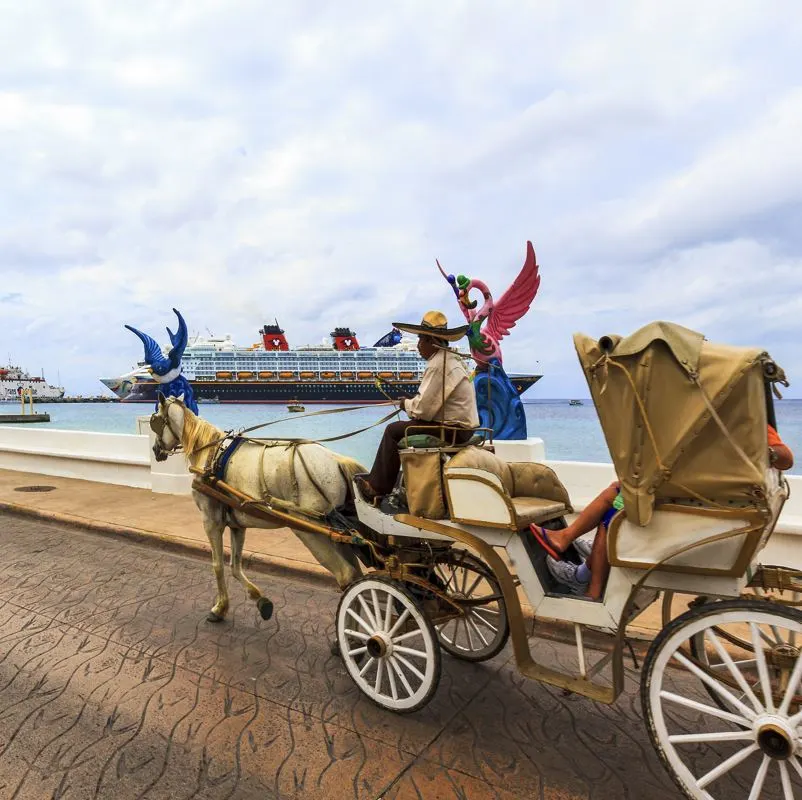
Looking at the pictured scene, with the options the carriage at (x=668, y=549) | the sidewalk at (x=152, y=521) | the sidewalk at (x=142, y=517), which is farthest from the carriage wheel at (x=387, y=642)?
the sidewalk at (x=142, y=517)

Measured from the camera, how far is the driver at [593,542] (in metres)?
2.56

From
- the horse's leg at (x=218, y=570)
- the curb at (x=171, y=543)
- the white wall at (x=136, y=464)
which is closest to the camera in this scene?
the horse's leg at (x=218, y=570)

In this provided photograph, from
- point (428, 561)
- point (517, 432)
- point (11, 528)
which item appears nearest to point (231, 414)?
point (11, 528)

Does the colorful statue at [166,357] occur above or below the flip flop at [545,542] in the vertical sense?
above

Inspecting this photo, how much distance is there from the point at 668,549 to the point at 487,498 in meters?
0.88

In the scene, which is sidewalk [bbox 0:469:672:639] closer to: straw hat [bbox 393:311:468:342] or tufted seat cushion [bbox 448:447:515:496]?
tufted seat cushion [bbox 448:447:515:496]

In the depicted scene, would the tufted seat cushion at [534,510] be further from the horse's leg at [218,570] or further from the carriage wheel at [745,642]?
the horse's leg at [218,570]

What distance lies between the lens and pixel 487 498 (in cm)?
277

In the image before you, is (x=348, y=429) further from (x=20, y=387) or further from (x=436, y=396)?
(x=20, y=387)

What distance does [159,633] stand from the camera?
401 centimetres

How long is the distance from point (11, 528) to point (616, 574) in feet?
26.6

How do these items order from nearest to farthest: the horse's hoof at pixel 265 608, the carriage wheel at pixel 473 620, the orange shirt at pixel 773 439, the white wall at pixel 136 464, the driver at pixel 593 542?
the orange shirt at pixel 773 439 < the driver at pixel 593 542 < the carriage wheel at pixel 473 620 < the horse's hoof at pixel 265 608 < the white wall at pixel 136 464

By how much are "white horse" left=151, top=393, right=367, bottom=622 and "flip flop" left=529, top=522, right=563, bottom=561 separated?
1396mm

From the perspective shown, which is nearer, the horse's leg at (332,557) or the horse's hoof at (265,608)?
the horse's leg at (332,557)
